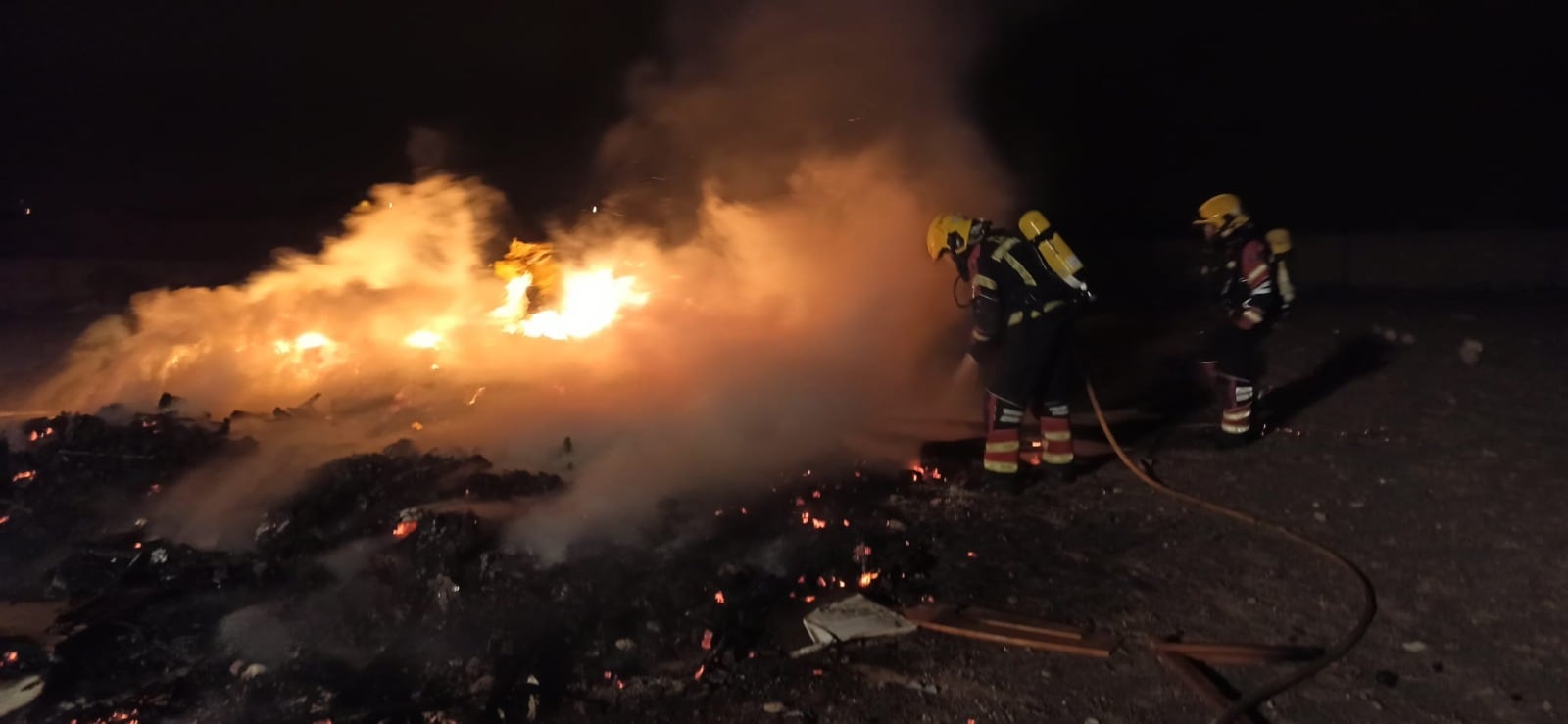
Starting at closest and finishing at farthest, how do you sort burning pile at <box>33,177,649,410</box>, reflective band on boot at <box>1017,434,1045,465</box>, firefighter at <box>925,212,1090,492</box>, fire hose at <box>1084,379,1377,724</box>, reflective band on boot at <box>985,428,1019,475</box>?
1. fire hose at <box>1084,379,1377,724</box>
2. firefighter at <box>925,212,1090,492</box>
3. reflective band on boot at <box>985,428,1019,475</box>
4. reflective band on boot at <box>1017,434,1045,465</box>
5. burning pile at <box>33,177,649,410</box>

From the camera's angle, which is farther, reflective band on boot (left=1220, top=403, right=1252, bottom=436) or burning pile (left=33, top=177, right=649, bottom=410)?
burning pile (left=33, top=177, right=649, bottom=410)

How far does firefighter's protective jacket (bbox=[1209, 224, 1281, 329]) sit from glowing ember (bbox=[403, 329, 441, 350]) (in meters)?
6.41

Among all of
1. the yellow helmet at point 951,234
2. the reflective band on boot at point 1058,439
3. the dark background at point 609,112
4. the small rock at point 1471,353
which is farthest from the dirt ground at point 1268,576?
the dark background at point 609,112

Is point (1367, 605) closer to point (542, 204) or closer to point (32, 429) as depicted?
point (32, 429)

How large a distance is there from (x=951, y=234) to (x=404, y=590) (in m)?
3.89

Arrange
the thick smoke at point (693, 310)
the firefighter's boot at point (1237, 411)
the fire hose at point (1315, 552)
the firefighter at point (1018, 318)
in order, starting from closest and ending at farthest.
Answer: the fire hose at point (1315, 552) < the firefighter at point (1018, 318) < the firefighter's boot at point (1237, 411) < the thick smoke at point (693, 310)

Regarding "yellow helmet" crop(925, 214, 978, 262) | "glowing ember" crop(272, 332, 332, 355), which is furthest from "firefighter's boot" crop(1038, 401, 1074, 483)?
"glowing ember" crop(272, 332, 332, 355)

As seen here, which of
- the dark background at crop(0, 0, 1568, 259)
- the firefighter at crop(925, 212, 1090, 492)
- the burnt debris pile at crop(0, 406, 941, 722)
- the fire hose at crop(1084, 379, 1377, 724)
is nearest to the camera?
the fire hose at crop(1084, 379, 1377, 724)

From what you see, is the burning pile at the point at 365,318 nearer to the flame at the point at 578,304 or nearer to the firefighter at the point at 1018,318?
the flame at the point at 578,304

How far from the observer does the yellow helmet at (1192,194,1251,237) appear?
22.3 feet

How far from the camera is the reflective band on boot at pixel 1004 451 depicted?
20.6 ft

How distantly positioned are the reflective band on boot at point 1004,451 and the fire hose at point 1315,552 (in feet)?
2.90

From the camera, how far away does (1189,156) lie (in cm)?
1720

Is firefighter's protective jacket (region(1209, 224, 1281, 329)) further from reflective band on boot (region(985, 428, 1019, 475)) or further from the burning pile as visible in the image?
the burning pile
